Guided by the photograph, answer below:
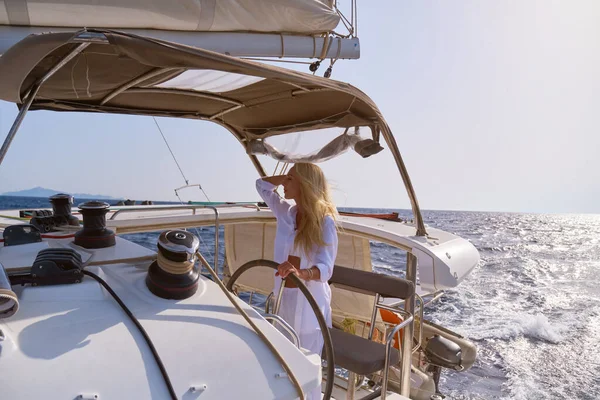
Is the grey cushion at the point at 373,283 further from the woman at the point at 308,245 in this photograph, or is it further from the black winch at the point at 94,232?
the black winch at the point at 94,232

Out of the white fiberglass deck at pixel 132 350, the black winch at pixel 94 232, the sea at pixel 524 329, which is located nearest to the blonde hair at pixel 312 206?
the black winch at pixel 94 232

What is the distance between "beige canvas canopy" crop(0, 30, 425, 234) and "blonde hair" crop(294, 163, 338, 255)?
1.67 ft

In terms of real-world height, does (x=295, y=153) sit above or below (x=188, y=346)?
above

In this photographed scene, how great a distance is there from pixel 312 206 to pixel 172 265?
1.32 meters

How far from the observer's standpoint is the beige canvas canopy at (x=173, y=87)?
162cm

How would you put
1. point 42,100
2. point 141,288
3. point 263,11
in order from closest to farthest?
point 141,288 → point 42,100 → point 263,11

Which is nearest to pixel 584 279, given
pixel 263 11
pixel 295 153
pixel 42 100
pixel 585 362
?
pixel 585 362

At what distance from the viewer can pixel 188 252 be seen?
1.21 metres

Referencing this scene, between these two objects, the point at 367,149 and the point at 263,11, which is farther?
the point at 263,11

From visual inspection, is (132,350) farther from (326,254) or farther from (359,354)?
(359,354)

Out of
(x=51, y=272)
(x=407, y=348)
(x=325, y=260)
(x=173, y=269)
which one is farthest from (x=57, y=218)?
(x=407, y=348)

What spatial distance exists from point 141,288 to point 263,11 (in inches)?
113

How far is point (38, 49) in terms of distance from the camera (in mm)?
1549

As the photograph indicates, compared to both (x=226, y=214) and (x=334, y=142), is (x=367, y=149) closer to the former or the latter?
(x=334, y=142)
